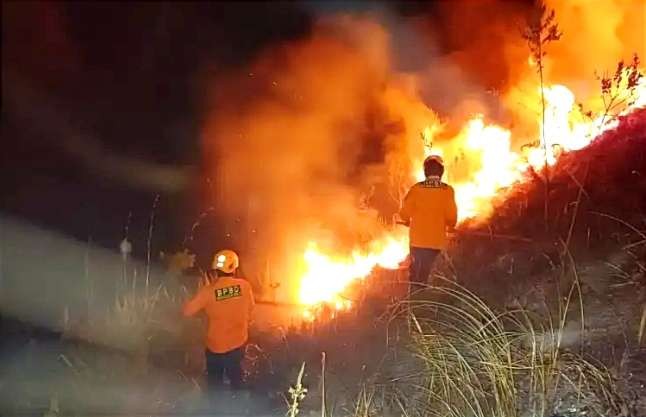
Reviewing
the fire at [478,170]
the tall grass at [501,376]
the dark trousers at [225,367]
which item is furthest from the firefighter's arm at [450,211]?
the dark trousers at [225,367]

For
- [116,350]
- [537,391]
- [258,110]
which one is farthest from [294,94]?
[537,391]

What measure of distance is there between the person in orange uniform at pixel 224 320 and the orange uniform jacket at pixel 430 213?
1888 mm

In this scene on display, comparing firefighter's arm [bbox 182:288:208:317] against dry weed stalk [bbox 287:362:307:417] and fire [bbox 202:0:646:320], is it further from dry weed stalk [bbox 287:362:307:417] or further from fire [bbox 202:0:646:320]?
fire [bbox 202:0:646:320]

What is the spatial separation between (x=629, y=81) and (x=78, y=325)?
7.47m

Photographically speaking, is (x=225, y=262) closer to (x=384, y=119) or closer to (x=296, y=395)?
(x=296, y=395)

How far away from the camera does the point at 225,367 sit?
683cm

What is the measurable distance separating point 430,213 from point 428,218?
0.05 meters

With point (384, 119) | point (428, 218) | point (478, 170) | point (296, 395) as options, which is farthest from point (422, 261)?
point (384, 119)

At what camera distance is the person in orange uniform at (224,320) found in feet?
22.3

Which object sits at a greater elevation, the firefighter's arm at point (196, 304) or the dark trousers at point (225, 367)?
the firefighter's arm at point (196, 304)

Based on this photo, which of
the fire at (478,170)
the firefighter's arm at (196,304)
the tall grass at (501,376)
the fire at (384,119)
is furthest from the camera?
the fire at (384,119)

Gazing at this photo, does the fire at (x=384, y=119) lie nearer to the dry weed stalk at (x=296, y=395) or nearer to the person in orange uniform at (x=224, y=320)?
the person in orange uniform at (x=224, y=320)

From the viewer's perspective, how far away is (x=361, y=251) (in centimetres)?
1060

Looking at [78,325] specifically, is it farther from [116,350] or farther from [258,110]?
[258,110]
